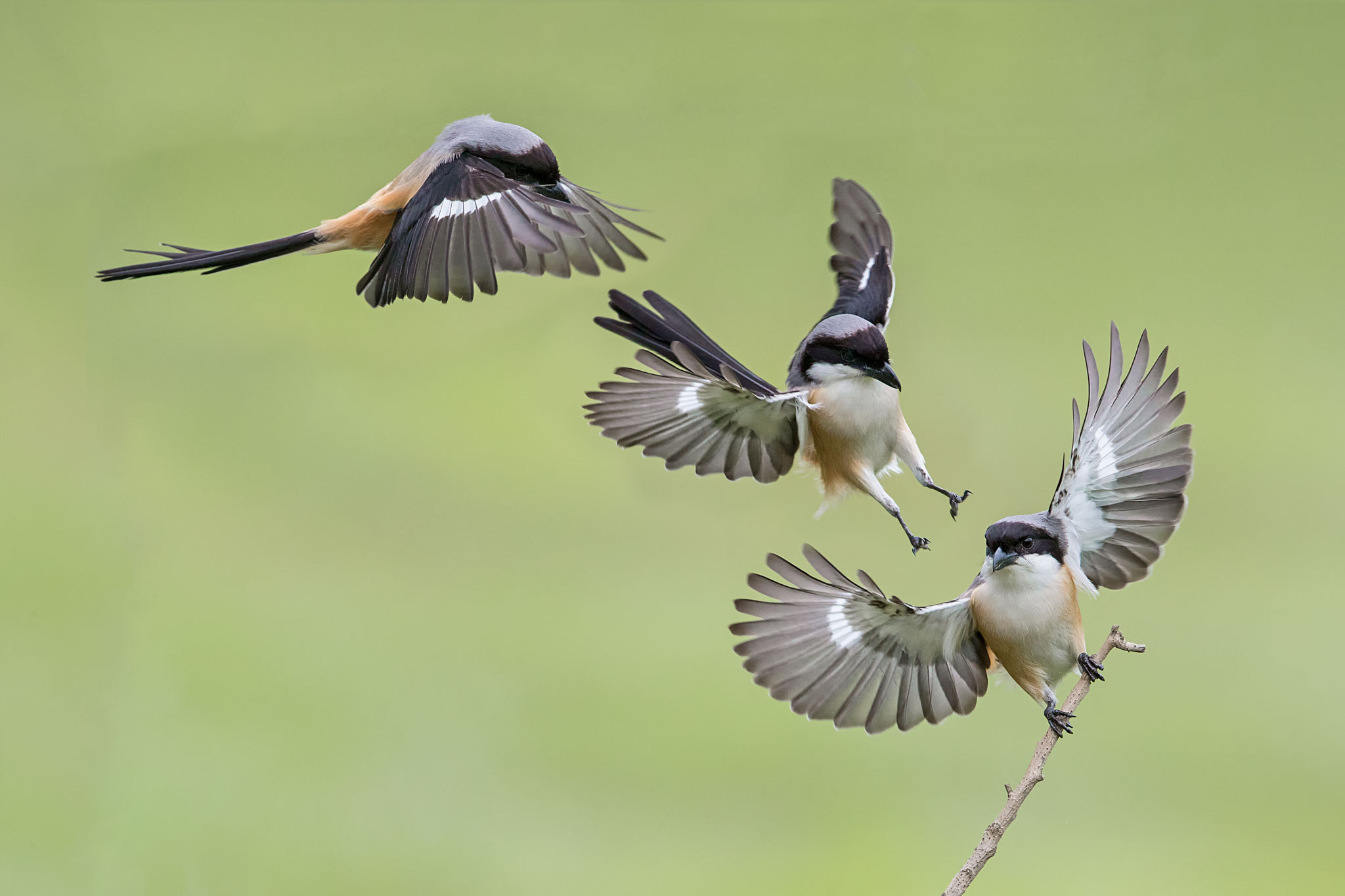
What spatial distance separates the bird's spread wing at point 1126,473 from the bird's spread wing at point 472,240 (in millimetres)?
408

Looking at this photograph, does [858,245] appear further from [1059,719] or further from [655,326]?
[1059,719]

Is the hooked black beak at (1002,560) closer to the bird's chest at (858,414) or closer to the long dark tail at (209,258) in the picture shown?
the bird's chest at (858,414)

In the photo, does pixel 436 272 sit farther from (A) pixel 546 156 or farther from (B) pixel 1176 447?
(B) pixel 1176 447

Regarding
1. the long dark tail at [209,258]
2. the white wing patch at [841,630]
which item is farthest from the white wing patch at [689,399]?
the long dark tail at [209,258]

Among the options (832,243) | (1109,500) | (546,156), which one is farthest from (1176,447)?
(546,156)

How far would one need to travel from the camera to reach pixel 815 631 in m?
1.06

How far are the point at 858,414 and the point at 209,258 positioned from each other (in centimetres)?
52

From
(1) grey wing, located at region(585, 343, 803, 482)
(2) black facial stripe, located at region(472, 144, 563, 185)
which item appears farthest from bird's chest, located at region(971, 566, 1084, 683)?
(2) black facial stripe, located at region(472, 144, 563, 185)

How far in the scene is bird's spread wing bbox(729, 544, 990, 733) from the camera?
1.04 meters

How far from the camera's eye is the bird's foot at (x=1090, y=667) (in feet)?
3.05

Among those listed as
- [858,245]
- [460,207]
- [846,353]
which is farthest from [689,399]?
[858,245]

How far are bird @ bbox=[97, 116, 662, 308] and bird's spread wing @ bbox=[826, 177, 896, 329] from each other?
0.30 meters

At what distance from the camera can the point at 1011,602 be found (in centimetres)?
97

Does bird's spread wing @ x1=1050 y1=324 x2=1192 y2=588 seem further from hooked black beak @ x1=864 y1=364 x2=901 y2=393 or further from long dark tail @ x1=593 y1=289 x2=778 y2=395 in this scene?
long dark tail @ x1=593 y1=289 x2=778 y2=395
